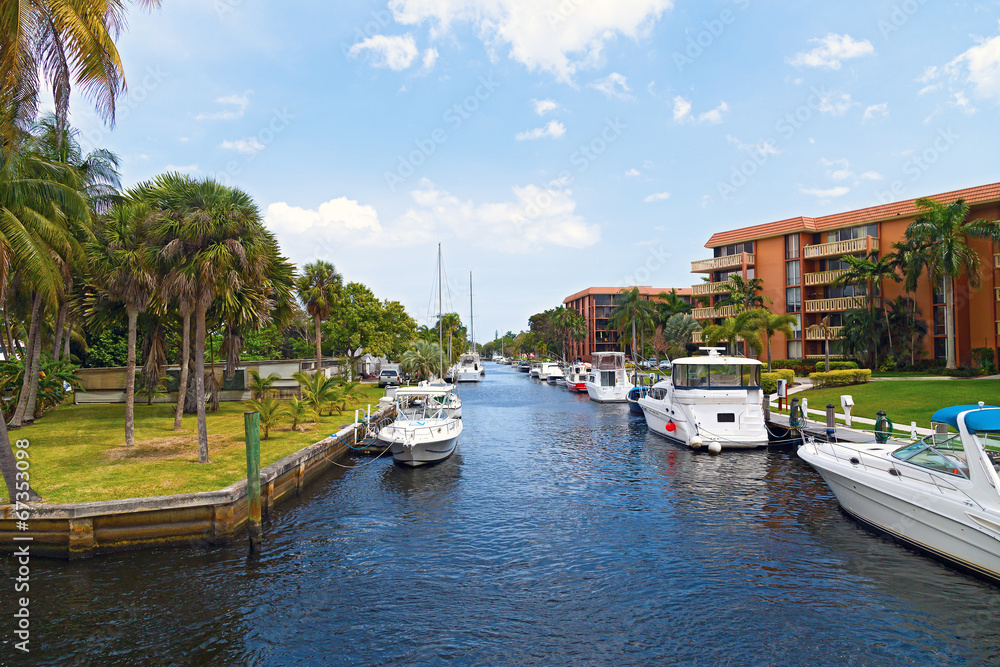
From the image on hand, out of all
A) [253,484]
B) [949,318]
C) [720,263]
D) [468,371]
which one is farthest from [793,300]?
[253,484]

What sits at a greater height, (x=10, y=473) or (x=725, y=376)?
(x=725, y=376)

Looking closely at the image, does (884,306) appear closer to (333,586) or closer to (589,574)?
(589,574)

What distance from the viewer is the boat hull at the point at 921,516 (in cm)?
1068

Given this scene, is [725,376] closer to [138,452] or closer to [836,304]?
[138,452]

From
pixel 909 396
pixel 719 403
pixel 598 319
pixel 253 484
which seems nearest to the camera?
pixel 253 484

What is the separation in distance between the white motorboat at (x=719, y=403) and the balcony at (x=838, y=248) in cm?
2913

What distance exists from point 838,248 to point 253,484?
50.0m

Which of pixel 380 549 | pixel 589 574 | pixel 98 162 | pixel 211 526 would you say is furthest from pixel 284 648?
pixel 98 162

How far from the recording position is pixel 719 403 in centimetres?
2475

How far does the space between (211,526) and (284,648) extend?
519 centimetres

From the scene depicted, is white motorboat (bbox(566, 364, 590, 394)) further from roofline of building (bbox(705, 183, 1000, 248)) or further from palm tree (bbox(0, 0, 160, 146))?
palm tree (bbox(0, 0, 160, 146))

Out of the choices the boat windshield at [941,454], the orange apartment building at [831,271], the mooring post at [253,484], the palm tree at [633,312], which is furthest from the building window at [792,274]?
the mooring post at [253,484]

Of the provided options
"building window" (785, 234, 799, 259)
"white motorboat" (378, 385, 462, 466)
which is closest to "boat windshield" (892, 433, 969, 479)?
"white motorboat" (378, 385, 462, 466)

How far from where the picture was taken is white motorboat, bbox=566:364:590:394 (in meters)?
61.3
